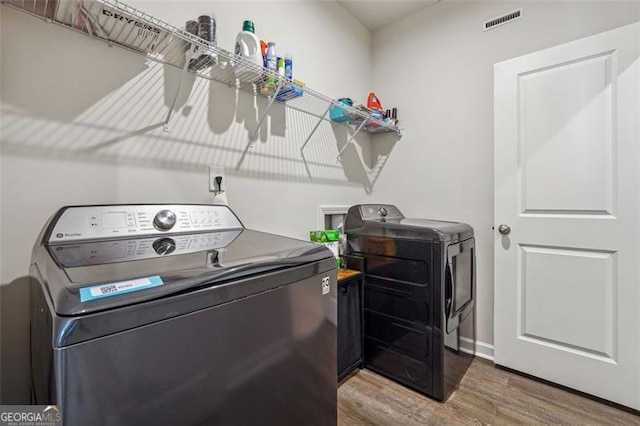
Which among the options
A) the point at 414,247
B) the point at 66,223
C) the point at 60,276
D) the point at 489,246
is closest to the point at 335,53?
the point at 414,247

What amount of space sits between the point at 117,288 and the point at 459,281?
1.79 metres

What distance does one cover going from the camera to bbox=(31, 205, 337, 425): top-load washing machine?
0.49 metres

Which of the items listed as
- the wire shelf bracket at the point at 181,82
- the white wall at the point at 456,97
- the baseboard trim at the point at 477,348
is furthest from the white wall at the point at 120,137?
the baseboard trim at the point at 477,348

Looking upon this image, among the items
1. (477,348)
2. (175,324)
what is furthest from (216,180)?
(477,348)

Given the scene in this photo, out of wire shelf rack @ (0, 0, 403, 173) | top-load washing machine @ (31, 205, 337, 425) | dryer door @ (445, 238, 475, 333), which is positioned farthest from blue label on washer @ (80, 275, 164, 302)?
dryer door @ (445, 238, 475, 333)

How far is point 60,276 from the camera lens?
1.86 feet

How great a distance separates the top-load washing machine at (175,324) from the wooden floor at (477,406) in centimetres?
68

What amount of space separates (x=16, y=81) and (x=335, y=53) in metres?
1.91

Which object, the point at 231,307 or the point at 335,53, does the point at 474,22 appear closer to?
the point at 335,53

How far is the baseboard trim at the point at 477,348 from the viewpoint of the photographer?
2.02m

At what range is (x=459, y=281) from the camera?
1.78 meters

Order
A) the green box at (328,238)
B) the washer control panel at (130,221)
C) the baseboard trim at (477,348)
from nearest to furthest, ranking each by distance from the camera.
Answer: the washer control panel at (130,221), the green box at (328,238), the baseboard trim at (477,348)

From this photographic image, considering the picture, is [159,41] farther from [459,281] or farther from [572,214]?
[572,214]

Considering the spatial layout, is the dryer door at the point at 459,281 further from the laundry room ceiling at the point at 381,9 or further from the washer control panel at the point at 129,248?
the laundry room ceiling at the point at 381,9
